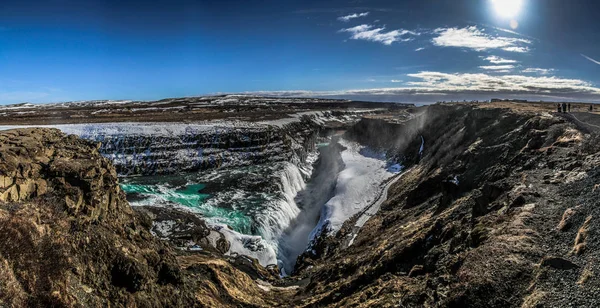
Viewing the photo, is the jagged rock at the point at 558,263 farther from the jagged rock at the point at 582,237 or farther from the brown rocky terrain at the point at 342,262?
the jagged rock at the point at 582,237

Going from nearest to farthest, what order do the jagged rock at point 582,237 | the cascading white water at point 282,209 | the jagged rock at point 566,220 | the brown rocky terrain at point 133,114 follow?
1. the jagged rock at point 582,237
2. the jagged rock at point 566,220
3. the cascading white water at point 282,209
4. the brown rocky terrain at point 133,114

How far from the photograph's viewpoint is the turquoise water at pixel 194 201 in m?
32.1

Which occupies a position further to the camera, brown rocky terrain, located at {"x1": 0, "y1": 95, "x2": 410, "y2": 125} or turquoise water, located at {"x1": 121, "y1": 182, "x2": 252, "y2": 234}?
brown rocky terrain, located at {"x1": 0, "y1": 95, "x2": 410, "y2": 125}

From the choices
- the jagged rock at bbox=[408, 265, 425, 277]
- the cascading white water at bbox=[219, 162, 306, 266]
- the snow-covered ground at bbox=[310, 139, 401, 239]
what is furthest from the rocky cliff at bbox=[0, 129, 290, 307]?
the snow-covered ground at bbox=[310, 139, 401, 239]

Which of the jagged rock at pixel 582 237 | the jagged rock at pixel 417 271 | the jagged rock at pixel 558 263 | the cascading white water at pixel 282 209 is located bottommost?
the cascading white water at pixel 282 209

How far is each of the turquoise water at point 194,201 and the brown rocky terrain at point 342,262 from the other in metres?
11.6

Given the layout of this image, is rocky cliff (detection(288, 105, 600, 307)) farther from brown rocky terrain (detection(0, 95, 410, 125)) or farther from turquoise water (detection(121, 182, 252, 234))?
A: brown rocky terrain (detection(0, 95, 410, 125))

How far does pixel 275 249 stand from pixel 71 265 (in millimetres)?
22507

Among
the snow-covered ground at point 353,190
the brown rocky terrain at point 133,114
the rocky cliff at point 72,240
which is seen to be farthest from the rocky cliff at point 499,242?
the brown rocky terrain at point 133,114

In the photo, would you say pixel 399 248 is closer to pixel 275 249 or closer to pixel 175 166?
pixel 275 249

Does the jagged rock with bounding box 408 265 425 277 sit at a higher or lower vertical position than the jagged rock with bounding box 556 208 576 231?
lower

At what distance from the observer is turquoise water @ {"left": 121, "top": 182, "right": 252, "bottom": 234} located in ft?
105

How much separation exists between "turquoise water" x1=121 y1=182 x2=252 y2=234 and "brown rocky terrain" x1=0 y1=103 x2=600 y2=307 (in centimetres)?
1160

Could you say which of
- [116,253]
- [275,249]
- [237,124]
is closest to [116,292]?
[116,253]
